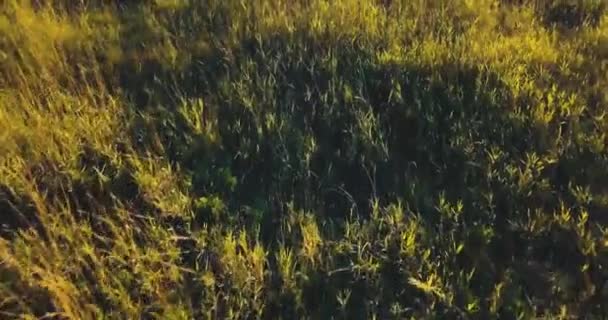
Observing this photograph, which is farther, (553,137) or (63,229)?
(553,137)

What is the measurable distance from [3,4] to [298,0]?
77.0 inches

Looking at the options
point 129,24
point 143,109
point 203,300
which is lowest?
point 203,300

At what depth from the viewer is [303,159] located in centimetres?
379

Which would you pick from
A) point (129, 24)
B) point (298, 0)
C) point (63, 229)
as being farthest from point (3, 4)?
point (63, 229)

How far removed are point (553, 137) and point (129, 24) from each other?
270cm

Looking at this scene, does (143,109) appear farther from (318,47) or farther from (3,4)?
(3,4)

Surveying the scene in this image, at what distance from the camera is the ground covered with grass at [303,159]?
10.6 ft

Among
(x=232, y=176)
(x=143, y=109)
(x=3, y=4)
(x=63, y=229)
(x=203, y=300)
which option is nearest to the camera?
(x=203, y=300)

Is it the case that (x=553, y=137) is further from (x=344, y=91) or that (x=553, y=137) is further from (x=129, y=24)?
(x=129, y=24)

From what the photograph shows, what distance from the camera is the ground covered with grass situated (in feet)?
10.6

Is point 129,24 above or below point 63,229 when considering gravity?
above

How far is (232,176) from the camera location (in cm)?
376

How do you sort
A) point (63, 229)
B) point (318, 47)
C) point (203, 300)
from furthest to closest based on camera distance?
point (318, 47), point (63, 229), point (203, 300)

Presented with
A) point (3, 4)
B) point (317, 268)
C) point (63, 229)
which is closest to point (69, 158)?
point (63, 229)
